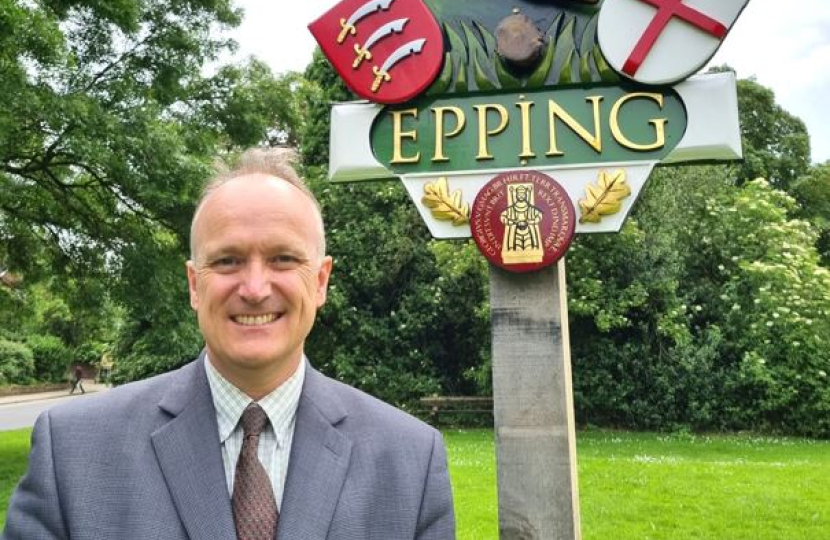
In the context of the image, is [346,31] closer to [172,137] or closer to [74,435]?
[74,435]

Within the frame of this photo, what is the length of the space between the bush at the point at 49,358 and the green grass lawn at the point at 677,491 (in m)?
25.7

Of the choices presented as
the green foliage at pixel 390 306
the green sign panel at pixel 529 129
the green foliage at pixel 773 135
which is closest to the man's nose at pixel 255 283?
the green sign panel at pixel 529 129

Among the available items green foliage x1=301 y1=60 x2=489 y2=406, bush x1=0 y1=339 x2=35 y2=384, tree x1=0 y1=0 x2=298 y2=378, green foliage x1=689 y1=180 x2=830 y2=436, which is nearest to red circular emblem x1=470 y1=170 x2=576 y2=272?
tree x1=0 y1=0 x2=298 y2=378

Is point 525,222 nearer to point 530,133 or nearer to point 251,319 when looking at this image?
point 530,133

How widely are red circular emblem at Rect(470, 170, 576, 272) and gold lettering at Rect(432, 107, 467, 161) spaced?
45cm

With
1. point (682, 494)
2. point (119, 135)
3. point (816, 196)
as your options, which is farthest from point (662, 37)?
point (816, 196)

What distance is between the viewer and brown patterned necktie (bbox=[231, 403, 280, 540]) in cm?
164

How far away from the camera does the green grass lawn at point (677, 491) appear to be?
698cm

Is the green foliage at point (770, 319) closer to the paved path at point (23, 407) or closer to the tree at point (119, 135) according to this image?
the tree at point (119, 135)

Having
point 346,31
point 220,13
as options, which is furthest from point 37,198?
point 346,31

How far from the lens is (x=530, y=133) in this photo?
4453 millimetres

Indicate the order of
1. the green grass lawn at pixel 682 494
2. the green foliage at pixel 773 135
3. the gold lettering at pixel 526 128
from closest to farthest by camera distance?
1. the gold lettering at pixel 526 128
2. the green grass lawn at pixel 682 494
3. the green foliage at pixel 773 135

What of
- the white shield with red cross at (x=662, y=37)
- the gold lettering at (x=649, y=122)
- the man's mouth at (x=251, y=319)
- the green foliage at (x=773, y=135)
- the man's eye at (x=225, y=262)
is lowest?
the man's mouth at (x=251, y=319)

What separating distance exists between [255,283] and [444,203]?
2.87 metres
